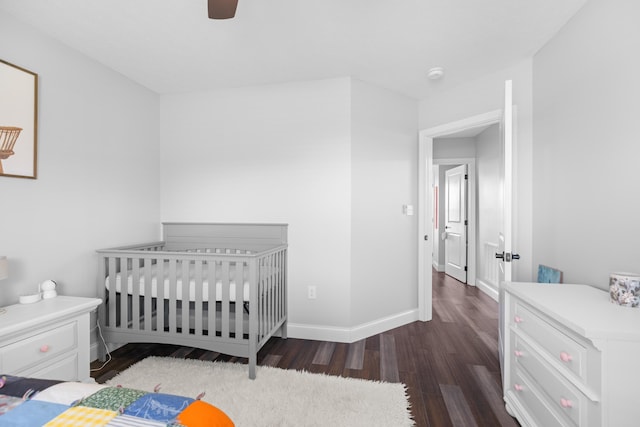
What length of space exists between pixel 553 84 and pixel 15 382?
3033 mm

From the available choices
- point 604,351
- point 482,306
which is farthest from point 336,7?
point 482,306

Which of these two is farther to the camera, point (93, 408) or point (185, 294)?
point (185, 294)

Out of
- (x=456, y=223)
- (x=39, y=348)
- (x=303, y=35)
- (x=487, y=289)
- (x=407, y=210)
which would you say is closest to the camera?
(x=39, y=348)

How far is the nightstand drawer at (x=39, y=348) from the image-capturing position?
144 cm

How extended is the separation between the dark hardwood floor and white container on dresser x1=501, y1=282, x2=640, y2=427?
25 centimetres

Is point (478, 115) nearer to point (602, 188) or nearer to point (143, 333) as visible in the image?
point (602, 188)

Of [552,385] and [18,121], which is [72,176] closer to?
[18,121]

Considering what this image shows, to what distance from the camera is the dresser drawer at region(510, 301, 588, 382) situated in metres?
1.15

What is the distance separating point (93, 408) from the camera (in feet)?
2.54

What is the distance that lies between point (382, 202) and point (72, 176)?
2506mm

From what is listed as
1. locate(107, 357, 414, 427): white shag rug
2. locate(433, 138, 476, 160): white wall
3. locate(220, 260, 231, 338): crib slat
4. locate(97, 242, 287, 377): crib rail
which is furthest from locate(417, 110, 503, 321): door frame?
locate(220, 260, 231, 338): crib slat

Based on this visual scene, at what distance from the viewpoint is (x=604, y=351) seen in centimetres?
104

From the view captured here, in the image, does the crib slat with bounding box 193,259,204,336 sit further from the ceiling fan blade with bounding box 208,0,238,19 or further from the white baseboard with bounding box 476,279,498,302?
the white baseboard with bounding box 476,279,498,302

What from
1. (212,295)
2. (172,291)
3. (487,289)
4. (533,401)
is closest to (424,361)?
(533,401)
